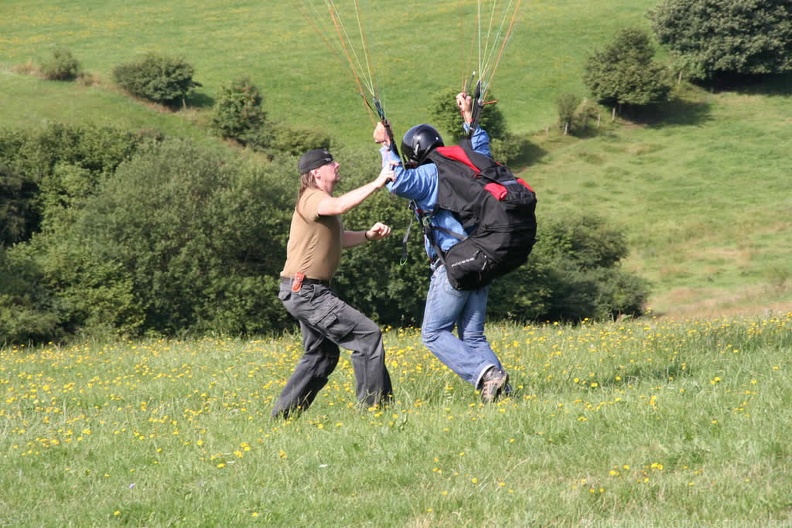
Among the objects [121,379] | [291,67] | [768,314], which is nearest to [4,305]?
[121,379]

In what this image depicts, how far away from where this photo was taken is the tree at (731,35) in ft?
247

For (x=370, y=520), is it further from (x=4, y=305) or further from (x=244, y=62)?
(x=244, y=62)

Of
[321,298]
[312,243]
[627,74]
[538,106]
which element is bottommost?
[538,106]

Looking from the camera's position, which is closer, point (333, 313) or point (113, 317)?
point (333, 313)

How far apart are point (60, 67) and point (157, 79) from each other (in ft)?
24.3

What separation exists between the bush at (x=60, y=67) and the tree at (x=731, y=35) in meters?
47.0

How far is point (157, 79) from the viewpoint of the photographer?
68.1 m

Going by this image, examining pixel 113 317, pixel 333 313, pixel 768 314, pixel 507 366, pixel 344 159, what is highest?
pixel 333 313

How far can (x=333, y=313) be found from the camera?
7895mm

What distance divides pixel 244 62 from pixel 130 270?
34.3 metres

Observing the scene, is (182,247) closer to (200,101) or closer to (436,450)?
(200,101)

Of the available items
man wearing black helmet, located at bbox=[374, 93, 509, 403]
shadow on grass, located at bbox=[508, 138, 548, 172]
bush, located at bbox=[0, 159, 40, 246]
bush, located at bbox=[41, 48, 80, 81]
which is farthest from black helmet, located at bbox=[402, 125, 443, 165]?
bush, located at bbox=[41, 48, 80, 81]

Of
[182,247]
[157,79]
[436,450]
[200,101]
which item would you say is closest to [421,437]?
[436,450]

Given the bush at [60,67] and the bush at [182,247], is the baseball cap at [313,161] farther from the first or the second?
the bush at [60,67]
